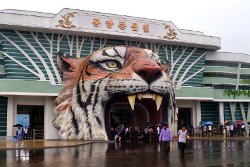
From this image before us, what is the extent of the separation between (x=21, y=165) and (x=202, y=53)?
3043 cm

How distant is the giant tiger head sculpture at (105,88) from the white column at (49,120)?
342 cm

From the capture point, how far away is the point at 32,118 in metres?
40.6

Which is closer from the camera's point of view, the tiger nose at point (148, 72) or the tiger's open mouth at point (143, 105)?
the tiger nose at point (148, 72)

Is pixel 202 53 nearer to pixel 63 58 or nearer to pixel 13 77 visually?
pixel 63 58

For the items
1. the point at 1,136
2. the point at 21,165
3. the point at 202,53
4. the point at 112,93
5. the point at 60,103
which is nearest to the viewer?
the point at 21,165

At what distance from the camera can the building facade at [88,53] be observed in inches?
1243

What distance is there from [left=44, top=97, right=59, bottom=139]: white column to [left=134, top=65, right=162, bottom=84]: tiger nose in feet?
33.9

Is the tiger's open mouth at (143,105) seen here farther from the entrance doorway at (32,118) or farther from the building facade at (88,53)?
the entrance doorway at (32,118)

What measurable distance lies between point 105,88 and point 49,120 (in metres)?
8.25

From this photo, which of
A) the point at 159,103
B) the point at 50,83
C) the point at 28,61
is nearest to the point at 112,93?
the point at 159,103

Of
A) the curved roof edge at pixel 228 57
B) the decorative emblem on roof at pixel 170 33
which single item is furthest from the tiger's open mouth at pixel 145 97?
the curved roof edge at pixel 228 57

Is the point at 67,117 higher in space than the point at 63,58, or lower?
lower

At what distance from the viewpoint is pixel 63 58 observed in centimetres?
3198

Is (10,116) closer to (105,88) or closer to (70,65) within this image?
(70,65)
